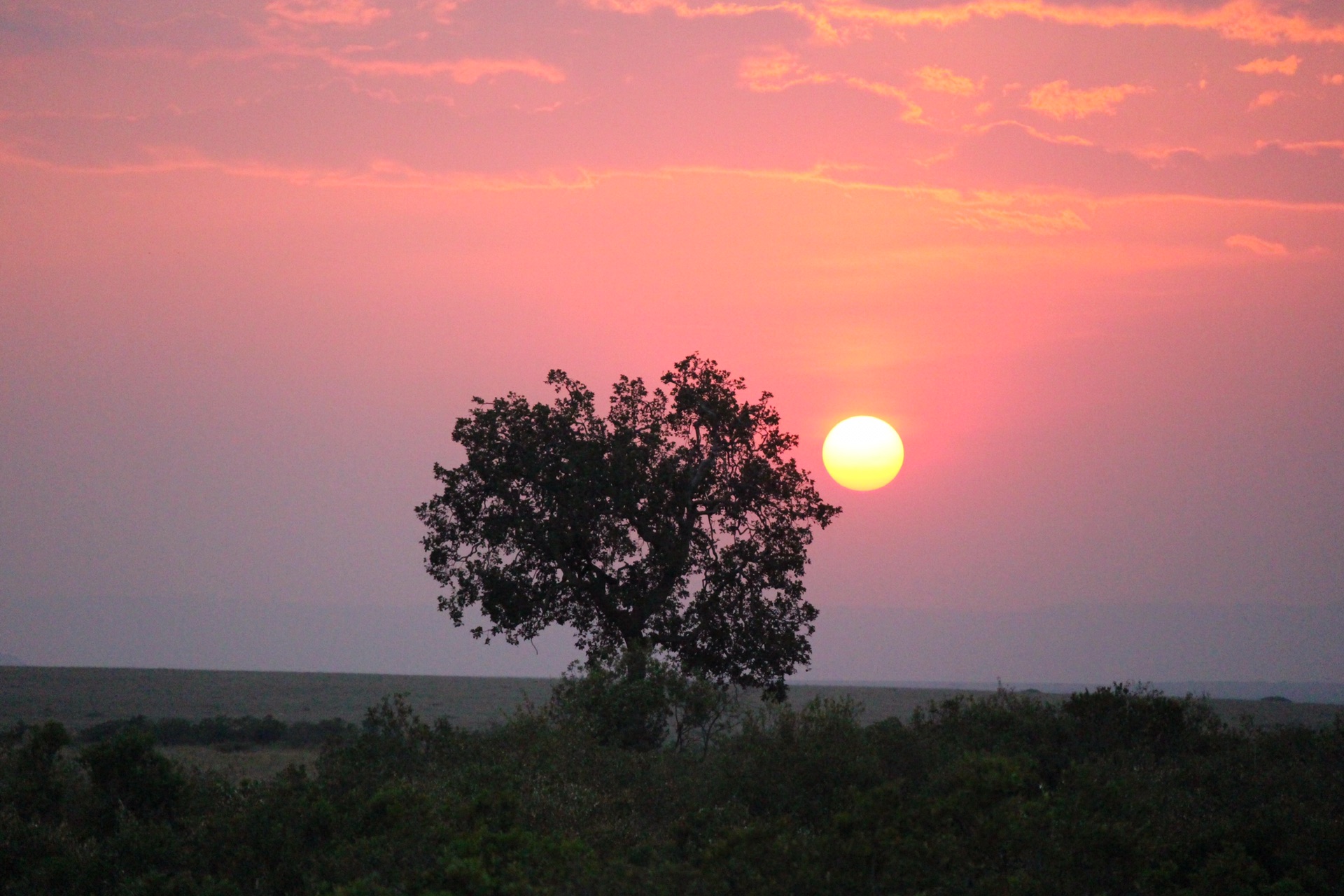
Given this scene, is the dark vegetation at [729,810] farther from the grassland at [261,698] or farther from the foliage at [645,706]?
the grassland at [261,698]

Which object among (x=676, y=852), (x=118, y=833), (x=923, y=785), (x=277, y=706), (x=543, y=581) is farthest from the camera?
(x=277, y=706)

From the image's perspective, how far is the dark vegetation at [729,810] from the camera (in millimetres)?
13477

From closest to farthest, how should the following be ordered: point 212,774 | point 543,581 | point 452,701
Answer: point 212,774
point 543,581
point 452,701

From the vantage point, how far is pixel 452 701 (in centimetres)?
9038

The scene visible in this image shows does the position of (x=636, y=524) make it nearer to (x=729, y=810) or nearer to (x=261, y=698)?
(x=729, y=810)

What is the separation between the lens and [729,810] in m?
16.9

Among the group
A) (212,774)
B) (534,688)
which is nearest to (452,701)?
(534,688)

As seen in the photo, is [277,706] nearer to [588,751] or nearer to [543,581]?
[543,581]

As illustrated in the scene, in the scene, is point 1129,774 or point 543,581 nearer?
point 1129,774

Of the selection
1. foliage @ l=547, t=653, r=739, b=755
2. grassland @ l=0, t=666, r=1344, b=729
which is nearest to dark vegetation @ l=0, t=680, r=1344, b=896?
foliage @ l=547, t=653, r=739, b=755

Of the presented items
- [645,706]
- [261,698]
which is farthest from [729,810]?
[261,698]

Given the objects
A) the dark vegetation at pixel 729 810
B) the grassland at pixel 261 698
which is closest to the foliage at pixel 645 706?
the dark vegetation at pixel 729 810

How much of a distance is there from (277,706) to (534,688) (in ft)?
156

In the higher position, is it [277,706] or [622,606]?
[622,606]
